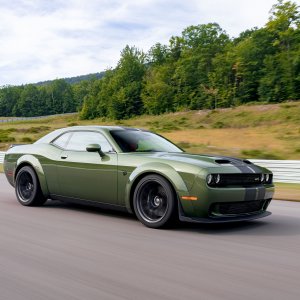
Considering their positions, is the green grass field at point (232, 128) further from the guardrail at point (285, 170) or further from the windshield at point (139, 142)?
the windshield at point (139, 142)

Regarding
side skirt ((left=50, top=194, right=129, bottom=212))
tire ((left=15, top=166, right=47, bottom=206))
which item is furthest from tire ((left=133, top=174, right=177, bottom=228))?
tire ((left=15, top=166, right=47, bottom=206))

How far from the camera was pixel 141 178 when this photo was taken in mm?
6492

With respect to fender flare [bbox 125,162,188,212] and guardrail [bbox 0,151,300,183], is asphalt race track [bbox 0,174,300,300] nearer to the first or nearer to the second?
fender flare [bbox 125,162,188,212]

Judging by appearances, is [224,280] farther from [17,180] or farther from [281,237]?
[17,180]

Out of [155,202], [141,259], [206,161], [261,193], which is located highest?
[206,161]

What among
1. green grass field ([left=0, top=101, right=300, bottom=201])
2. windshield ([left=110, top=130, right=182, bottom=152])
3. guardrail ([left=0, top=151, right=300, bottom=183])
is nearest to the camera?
windshield ([left=110, top=130, right=182, bottom=152])

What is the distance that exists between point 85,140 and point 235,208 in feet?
8.57

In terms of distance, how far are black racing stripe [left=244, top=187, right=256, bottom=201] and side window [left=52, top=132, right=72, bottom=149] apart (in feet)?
10.1

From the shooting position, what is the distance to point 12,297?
364cm

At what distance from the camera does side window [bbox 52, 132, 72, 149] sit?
7.87 metres

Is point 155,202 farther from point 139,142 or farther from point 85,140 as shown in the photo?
point 85,140

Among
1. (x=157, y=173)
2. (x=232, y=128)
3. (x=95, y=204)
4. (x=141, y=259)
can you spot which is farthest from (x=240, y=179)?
(x=232, y=128)

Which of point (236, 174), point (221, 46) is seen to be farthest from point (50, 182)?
point (221, 46)

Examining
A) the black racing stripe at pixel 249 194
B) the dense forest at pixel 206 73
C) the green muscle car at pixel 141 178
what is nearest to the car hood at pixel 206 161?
the green muscle car at pixel 141 178
